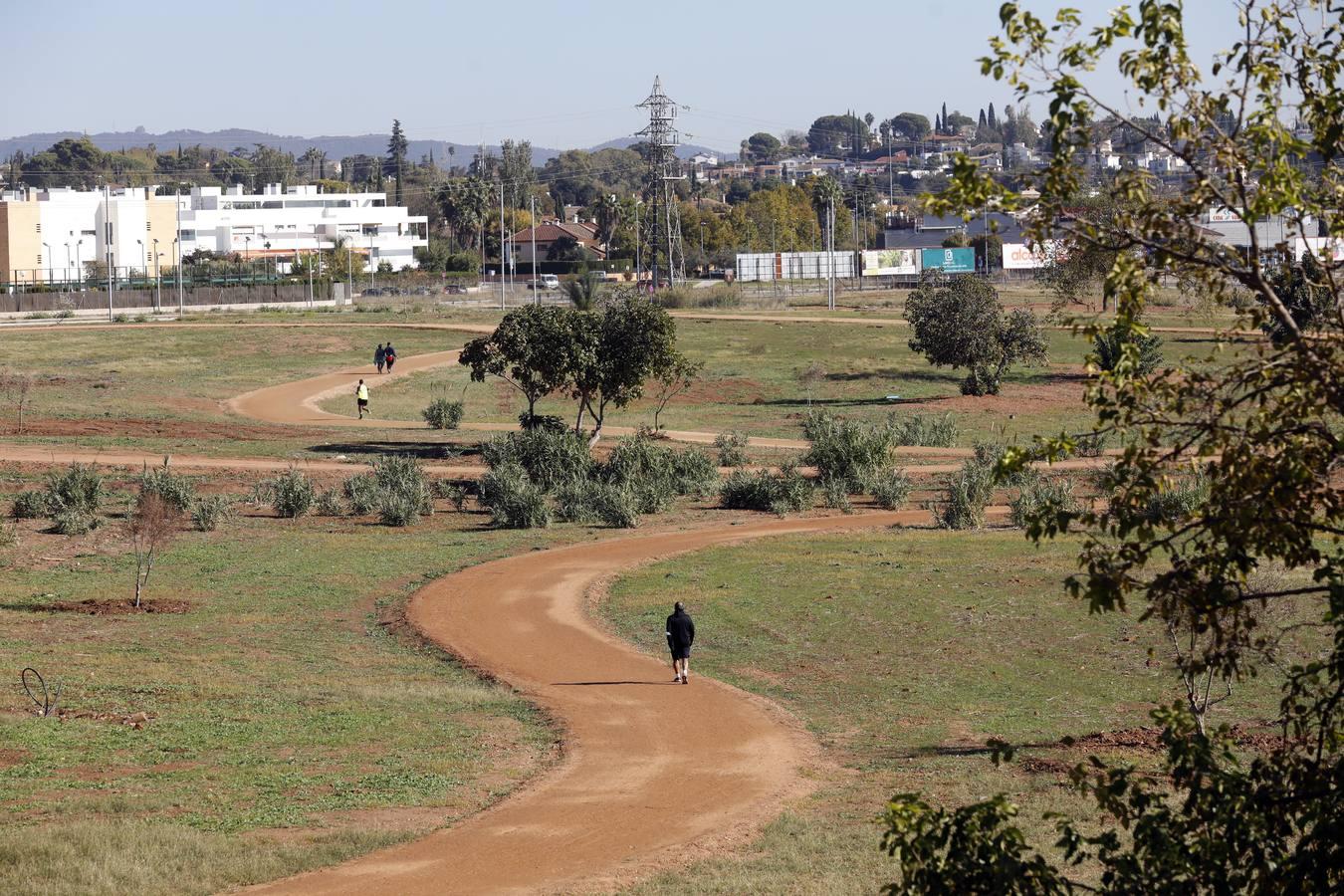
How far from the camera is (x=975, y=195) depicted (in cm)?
709

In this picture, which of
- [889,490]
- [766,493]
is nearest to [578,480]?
[766,493]

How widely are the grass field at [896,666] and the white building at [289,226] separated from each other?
→ 137842mm

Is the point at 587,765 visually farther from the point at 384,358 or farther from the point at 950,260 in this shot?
the point at 950,260

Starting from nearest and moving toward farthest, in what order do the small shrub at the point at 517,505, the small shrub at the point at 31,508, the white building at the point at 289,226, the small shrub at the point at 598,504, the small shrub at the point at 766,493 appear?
the small shrub at the point at 31,508 < the small shrub at the point at 517,505 < the small shrub at the point at 598,504 < the small shrub at the point at 766,493 < the white building at the point at 289,226

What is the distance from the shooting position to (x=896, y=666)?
23.0 metres

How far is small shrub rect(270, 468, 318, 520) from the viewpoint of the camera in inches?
1465

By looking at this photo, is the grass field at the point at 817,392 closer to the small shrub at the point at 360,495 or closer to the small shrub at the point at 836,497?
the small shrub at the point at 836,497

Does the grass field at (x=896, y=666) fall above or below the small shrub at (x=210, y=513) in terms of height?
below

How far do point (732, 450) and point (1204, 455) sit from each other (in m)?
39.3

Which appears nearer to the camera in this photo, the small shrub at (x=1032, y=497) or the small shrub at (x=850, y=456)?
the small shrub at (x=1032, y=497)

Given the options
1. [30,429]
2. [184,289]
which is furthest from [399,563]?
[184,289]

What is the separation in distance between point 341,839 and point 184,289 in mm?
106409

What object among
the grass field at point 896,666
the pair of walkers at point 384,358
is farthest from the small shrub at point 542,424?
the pair of walkers at point 384,358

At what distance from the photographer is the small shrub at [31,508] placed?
3569 cm
